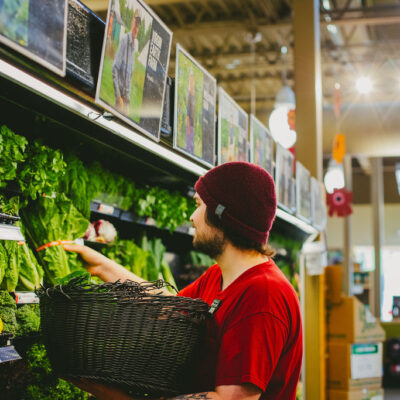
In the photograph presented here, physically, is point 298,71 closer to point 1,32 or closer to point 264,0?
point 264,0

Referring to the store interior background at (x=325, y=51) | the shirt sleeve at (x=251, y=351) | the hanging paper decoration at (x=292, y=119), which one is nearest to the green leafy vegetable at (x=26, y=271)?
the shirt sleeve at (x=251, y=351)

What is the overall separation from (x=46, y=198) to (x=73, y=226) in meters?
0.21

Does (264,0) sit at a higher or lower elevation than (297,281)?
higher

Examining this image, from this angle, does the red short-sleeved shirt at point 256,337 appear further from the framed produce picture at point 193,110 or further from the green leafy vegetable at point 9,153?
the framed produce picture at point 193,110

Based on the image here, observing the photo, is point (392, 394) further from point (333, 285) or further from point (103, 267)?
point (103, 267)

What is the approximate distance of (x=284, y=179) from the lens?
4.93 m

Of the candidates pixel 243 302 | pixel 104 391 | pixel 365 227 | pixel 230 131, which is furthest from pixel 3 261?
pixel 365 227

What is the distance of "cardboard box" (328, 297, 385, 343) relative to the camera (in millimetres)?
7000

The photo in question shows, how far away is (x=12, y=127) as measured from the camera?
2459mm

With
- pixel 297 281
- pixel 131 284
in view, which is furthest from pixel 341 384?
pixel 131 284

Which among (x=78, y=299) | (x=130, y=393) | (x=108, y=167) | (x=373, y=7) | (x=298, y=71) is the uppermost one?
(x=373, y=7)

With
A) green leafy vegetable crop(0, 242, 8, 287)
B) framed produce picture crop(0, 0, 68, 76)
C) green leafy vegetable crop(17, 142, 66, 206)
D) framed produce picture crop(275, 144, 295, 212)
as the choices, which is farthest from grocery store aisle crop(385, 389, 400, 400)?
framed produce picture crop(0, 0, 68, 76)

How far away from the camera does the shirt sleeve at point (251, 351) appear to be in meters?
1.59

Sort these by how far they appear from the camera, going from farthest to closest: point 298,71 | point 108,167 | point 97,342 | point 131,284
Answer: point 298,71
point 108,167
point 131,284
point 97,342
